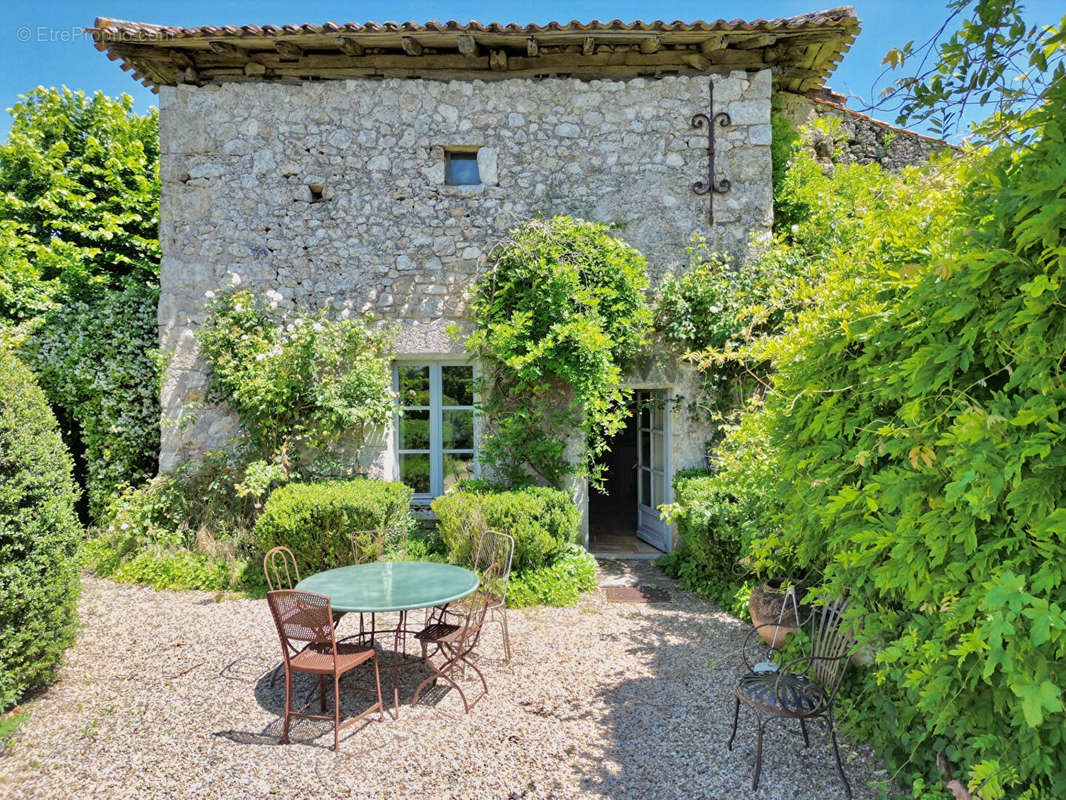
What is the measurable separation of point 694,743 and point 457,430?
404cm

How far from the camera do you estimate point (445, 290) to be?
6277 millimetres

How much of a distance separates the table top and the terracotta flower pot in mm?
2042

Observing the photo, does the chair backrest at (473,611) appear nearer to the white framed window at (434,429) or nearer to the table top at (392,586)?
the table top at (392,586)

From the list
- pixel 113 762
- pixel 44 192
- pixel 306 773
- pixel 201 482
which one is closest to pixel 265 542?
pixel 201 482

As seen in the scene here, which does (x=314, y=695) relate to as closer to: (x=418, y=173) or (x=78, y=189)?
(x=418, y=173)

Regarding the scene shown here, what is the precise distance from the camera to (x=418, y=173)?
6285 mm

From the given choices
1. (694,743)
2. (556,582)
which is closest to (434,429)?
(556,582)

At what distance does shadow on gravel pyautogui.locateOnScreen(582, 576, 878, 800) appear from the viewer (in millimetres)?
2748

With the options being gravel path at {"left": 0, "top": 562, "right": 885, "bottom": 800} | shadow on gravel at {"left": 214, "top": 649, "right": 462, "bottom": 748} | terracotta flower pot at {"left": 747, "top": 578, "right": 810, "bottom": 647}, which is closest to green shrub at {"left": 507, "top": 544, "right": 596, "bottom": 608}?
gravel path at {"left": 0, "top": 562, "right": 885, "bottom": 800}

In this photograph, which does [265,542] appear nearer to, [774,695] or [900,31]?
[774,695]

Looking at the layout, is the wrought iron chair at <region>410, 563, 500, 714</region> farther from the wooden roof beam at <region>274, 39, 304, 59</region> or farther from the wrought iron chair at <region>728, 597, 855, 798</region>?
the wooden roof beam at <region>274, 39, 304, 59</region>

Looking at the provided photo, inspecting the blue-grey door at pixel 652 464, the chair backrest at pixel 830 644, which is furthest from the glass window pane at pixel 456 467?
the chair backrest at pixel 830 644

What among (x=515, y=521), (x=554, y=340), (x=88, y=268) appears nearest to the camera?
(x=515, y=521)

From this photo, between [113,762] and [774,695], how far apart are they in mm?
3338
